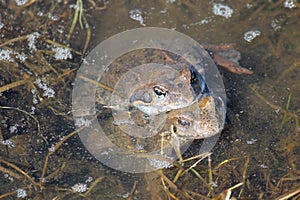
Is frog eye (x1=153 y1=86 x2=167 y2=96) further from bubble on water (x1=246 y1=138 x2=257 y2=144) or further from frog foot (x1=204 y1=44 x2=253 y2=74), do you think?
bubble on water (x1=246 y1=138 x2=257 y2=144)

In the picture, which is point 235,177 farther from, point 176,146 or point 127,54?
point 127,54

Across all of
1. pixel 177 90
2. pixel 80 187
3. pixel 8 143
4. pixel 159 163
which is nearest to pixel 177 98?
pixel 177 90

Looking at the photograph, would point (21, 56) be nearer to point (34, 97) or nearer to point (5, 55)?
point (5, 55)

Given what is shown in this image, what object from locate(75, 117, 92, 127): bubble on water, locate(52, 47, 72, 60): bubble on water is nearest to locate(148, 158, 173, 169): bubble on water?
locate(75, 117, 92, 127): bubble on water

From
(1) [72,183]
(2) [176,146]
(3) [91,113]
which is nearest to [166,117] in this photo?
(2) [176,146]

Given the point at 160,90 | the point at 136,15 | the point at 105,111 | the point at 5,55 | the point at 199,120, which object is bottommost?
the point at 105,111
